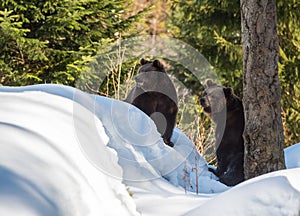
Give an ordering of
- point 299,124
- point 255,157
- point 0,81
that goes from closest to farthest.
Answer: point 255,157 → point 0,81 → point 299,124

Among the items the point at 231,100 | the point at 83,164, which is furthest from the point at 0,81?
the point at 83,164

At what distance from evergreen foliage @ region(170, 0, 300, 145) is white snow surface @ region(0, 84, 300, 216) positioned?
7.19m

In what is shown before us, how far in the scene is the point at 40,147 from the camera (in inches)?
132

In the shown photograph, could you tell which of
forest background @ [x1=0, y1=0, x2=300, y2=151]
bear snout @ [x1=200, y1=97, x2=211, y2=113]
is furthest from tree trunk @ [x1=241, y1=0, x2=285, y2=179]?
forest background @ [x1=0, y1=0, x2=300, y2=151]

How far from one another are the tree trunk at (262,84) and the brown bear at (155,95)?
216cm

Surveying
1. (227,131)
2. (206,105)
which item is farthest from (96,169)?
(206,105)

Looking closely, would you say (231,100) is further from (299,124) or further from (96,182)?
(299,124)

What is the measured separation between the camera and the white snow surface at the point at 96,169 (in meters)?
3.01

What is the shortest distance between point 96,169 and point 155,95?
384 cm

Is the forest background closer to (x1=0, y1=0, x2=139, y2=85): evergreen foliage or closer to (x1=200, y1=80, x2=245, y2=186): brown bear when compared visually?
(x1=0, y1=0, x2=139, y2=85): evergreen foliage

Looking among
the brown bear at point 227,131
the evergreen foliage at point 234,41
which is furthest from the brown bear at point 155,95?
the evergreen foliage at point 234,41

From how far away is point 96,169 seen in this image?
4020mm

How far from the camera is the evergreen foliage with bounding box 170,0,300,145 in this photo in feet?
40.7

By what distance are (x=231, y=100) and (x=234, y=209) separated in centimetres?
382
